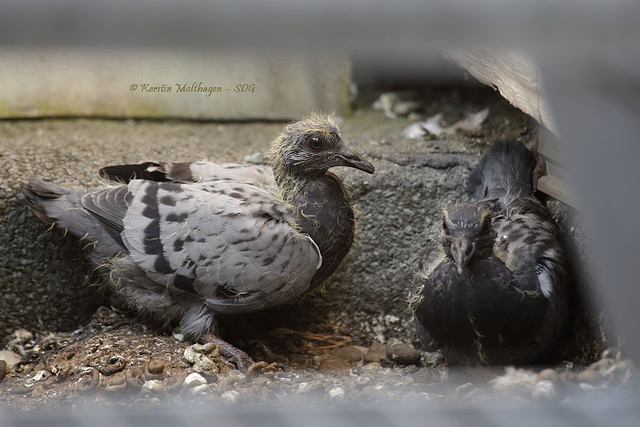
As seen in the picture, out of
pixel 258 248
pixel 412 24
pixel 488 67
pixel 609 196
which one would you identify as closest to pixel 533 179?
pixel 488 67

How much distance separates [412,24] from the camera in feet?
2.63

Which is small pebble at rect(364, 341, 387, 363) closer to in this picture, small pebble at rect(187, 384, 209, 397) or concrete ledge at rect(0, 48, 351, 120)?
small pebble at rect(187, 384, 209, 397)

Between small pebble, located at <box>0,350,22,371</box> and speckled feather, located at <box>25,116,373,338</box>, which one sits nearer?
speckled feather, located at <box>25,116,373,338</box>

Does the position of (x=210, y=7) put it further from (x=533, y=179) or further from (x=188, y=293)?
(x=533, y=179)

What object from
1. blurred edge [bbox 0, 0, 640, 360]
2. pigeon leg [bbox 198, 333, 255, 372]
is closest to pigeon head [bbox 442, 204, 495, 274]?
pigeon leg [bbox 198, 333, 255, 372]

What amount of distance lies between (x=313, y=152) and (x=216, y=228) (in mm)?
639

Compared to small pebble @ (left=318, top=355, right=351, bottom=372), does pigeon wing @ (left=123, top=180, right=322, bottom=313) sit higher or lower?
higher

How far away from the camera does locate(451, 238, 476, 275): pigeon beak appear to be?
2924 millimetres

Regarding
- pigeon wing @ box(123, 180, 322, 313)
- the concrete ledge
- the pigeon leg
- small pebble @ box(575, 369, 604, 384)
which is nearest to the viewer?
small pebble @ box(575, 369, 604, 384)

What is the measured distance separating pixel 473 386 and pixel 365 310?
1.72m

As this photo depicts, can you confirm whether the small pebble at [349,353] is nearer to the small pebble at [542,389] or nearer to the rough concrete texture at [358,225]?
the rough concrete texture at [358,225]

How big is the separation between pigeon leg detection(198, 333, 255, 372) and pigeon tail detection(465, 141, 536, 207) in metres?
1.62

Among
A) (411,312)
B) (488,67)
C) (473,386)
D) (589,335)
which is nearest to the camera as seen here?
(473,386)

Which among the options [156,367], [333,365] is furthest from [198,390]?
Answer: [333,365]
